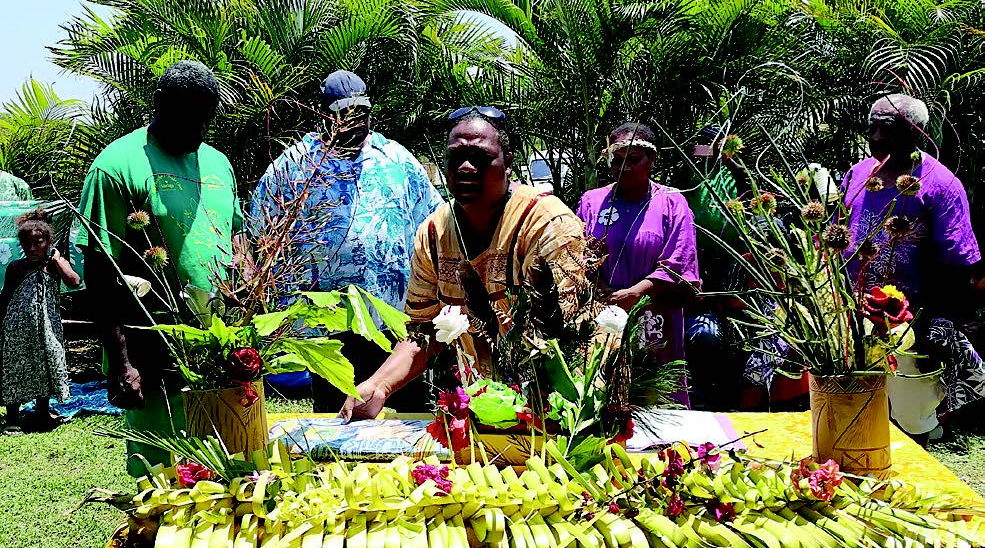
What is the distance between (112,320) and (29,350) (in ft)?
11.4

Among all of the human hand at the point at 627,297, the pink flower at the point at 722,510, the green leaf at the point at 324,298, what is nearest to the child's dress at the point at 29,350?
the human hand at the point at 627,297

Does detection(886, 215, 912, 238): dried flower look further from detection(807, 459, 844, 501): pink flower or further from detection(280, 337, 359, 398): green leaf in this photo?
detection(280, 337, 359, 398): green leaf

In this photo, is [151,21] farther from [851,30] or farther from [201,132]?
[851,30]

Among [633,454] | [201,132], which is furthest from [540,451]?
[201,132]

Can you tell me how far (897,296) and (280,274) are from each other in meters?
1.24

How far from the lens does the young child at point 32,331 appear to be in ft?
18.4

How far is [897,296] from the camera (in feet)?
6.14

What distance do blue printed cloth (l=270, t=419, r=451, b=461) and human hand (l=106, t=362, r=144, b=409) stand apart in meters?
0.47

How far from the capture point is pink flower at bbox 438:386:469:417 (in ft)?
6.23

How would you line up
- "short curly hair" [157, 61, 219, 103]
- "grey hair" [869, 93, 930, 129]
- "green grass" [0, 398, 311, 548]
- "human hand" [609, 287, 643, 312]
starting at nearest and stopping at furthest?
"short curly hair" [157, 61, 219, 103] < "grey hair" [869, 93, 930, 129] < "human hand" [609, 287, 643, 312] < "green grass" [0, 398, 311, 548]

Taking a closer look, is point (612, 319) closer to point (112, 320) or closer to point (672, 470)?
point (672, 470)

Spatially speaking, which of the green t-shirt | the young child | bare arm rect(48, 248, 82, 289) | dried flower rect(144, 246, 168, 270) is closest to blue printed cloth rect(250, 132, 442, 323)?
the green t-shirt

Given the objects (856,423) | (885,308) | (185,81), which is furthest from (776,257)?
(185,81)

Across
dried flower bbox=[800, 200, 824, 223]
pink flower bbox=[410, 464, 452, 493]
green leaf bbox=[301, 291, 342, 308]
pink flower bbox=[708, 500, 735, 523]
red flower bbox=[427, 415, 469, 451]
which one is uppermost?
dried flower bbox=[800, 200, 824, 223]
